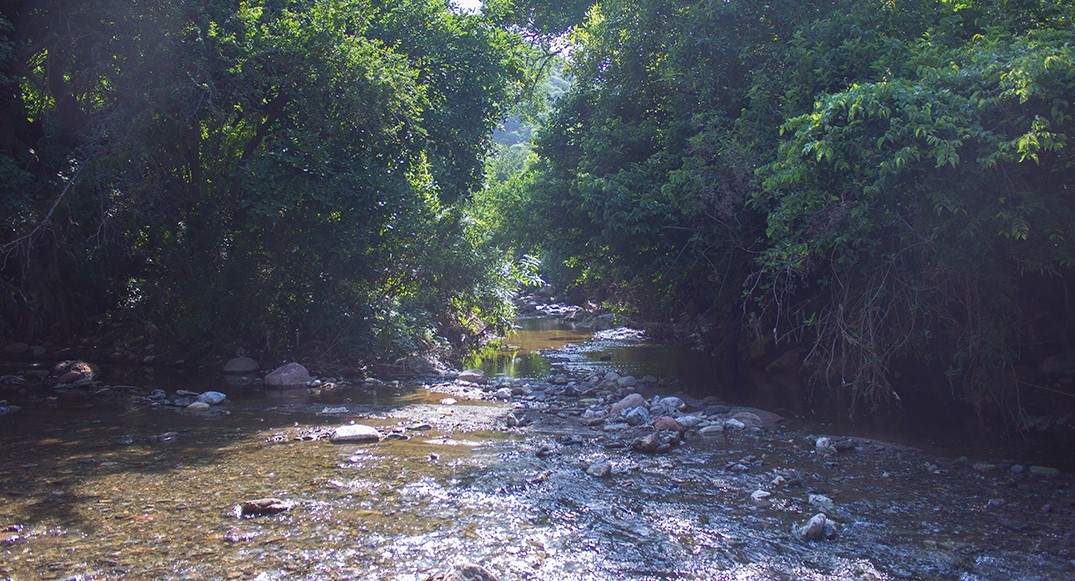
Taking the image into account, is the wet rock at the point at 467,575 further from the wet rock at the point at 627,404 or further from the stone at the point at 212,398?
the stone at the point at 212,398

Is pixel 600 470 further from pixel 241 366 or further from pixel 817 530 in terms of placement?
pixel 241 366

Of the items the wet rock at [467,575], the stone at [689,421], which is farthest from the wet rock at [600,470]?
the wet rock at [467,575]

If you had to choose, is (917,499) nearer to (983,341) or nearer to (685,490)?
(685,490)

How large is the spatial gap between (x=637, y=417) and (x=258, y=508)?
4.76 metres

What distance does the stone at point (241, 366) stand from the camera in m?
12.9

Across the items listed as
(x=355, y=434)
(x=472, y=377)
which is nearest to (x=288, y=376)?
(x=472, y=377)

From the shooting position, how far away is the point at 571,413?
32.1ft

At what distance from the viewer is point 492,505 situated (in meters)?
5.94

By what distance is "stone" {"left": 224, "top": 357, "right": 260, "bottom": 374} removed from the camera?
42.4 ft

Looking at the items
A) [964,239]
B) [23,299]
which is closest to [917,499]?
[964,239]

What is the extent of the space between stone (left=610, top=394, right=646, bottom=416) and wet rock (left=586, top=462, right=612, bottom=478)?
2665 mm

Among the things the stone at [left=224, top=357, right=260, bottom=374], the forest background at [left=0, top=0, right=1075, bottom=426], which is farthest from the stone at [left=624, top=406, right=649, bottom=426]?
the stone at [left=224, top=357, right=260, bottom=374]

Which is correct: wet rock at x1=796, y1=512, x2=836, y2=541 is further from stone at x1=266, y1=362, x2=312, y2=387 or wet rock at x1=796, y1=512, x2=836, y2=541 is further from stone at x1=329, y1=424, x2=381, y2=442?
stone at x1=266, y1=362, x2=312, y2=387

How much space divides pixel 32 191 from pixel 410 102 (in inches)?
231
